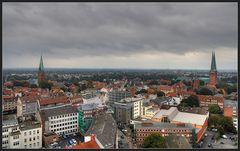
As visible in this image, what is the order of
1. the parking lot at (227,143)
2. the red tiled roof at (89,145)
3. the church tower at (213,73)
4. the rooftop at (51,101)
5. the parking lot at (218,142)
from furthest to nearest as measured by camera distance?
1. the church tower at (213,73)
2. the rooftop at (51,101)
3. the parking lot at (218,142)
4. the parking lot at (227,143)
5. the red tiled roof at (89,145)

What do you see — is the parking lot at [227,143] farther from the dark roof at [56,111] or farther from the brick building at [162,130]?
the dark roof at [56,111]

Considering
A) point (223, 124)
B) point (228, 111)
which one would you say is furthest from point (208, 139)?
point (228, 111)

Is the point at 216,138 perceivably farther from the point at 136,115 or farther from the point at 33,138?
the point at 33,138

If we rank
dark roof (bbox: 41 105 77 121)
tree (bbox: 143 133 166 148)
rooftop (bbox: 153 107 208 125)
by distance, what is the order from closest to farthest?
tree (bbox: 143 133 166 148), dark roof (bbox: 41 105 77 121), rooftop (bbox: 153 107 208 125)

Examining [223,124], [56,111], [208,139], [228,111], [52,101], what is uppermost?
[56,111]

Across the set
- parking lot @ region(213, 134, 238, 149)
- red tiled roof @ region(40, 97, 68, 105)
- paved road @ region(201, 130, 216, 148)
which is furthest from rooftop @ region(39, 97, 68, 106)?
parking lot @ region(213, 134, 238, 149)

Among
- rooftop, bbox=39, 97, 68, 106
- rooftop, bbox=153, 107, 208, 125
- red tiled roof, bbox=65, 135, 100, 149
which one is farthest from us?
rooftop, bbox=39, 97, 68, 106

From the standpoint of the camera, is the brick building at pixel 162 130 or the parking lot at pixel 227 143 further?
the brick building at pixel 162 130

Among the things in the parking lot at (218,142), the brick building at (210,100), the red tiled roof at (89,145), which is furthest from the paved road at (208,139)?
the brick building at (210,100)

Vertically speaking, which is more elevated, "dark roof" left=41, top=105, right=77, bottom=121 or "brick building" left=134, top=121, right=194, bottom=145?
"dark roof" left=41, top=105, right=77, bottom=121

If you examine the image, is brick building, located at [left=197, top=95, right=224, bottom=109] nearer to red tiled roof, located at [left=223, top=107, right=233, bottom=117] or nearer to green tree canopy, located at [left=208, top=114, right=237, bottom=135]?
red tiled roof, located at [left=223, top=107, right=233, bottom=117]

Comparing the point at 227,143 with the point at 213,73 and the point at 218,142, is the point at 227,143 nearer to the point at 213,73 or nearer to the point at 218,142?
the point at 218,142
